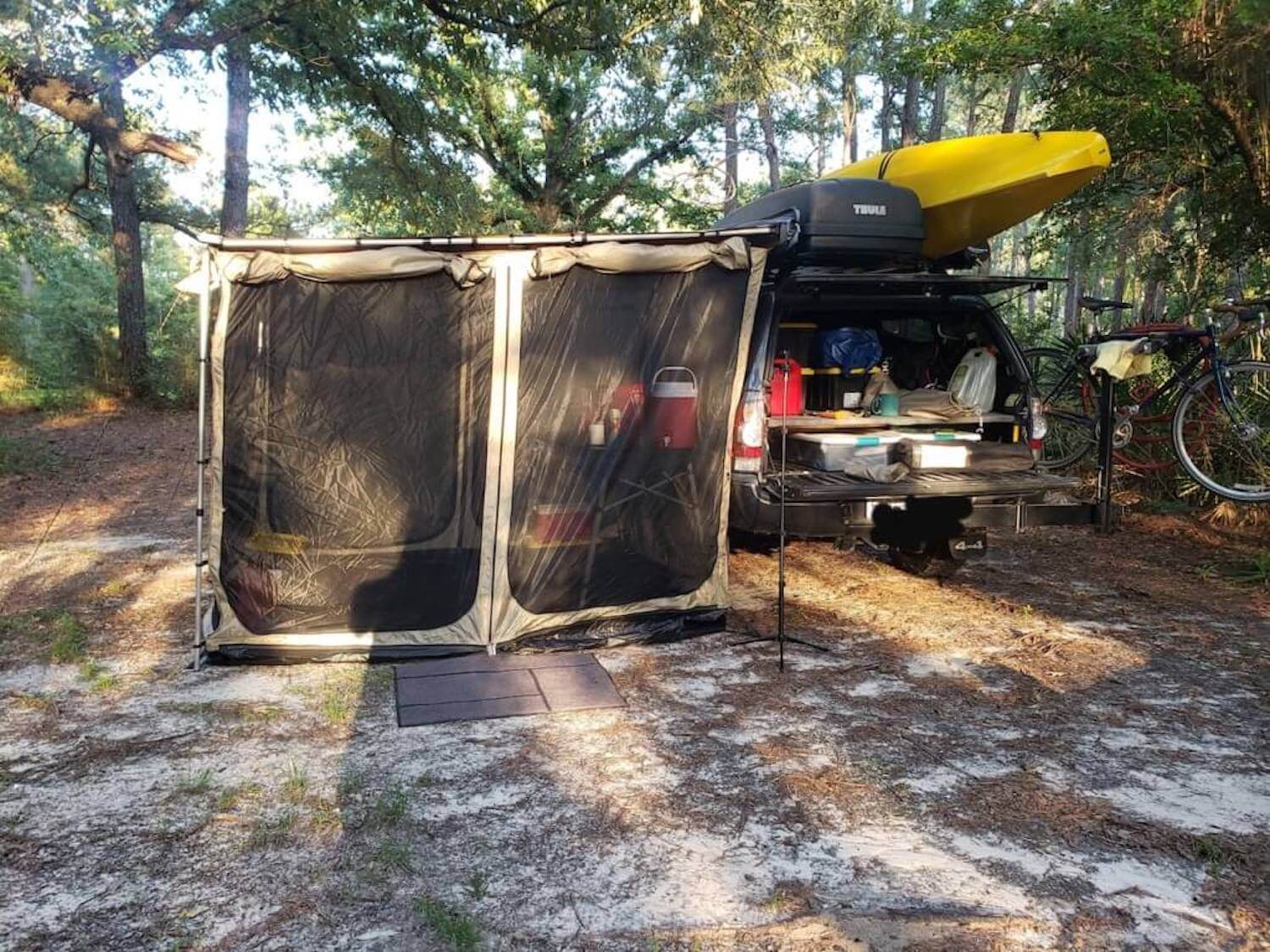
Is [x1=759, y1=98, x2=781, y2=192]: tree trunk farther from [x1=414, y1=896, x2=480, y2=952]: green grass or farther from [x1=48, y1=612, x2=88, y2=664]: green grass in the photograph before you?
[x1=414, y1=896, x2=480, y2=952]: green grass

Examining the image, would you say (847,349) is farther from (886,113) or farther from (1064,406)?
(886,113)

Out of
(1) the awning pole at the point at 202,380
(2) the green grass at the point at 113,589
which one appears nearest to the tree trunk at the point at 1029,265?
(1) the awning pole at the point at 202,380

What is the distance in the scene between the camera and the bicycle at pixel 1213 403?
6.04 m

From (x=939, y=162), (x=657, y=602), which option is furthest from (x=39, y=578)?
(x=939, y=162)

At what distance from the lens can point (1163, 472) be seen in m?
7.68

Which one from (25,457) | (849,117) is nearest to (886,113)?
(849,117)

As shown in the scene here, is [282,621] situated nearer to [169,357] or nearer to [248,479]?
[248,479]

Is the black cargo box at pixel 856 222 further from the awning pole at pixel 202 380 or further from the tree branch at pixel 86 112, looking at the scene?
the tree branch at pixel 86 112

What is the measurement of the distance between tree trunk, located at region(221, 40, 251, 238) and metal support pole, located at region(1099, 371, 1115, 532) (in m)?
13.5

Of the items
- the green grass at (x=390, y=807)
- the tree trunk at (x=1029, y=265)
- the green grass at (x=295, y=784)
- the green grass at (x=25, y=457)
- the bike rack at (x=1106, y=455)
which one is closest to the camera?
the green grass at (x=390, y=807)

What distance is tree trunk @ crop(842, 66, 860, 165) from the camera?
2307 centimetres

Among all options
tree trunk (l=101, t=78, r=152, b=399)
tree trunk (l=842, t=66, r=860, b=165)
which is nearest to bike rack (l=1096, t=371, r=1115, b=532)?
→ tree trunk (l=101, t=78, r=152, b=399)

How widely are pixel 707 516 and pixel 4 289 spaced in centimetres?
1710

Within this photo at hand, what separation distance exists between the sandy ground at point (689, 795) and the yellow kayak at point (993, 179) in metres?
2.35
